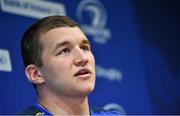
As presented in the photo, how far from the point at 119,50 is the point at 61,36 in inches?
47.2

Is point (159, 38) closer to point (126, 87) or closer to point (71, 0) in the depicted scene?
point (126, 87)

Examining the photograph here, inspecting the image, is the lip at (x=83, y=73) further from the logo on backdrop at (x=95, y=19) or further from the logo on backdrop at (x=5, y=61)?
the logo on backdrop at (x=95, y=19)

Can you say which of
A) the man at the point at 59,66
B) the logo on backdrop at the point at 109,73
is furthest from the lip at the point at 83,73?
the logo on backdrop at the point at 109,73

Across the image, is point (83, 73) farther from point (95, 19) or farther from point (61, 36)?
point (95, 19)

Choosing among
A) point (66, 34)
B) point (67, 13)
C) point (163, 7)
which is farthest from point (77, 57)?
point (163, 7)

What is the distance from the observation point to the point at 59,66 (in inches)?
58.8

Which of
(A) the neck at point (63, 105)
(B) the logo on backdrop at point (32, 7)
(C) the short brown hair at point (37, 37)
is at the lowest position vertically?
(A) the neck at point (63, 105)

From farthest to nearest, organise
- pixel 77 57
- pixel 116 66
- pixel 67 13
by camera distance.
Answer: pixel 116 66, pixel 67 13, pixel 77 57

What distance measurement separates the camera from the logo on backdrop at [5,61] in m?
2.16

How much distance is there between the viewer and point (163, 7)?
9.76 ft

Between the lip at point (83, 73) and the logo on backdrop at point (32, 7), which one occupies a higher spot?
the logo on backdrop at point (32, 7)

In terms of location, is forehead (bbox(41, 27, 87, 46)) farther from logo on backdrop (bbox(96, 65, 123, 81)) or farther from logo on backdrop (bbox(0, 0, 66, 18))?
logo on backdrop (bbox(96, 65, 123, 81))

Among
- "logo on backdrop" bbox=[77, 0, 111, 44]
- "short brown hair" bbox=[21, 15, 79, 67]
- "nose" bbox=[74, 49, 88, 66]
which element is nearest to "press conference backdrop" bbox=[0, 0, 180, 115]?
"logo on backdrop" bbox=[77, 0, 111, 44]

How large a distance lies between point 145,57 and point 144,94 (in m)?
0.22
